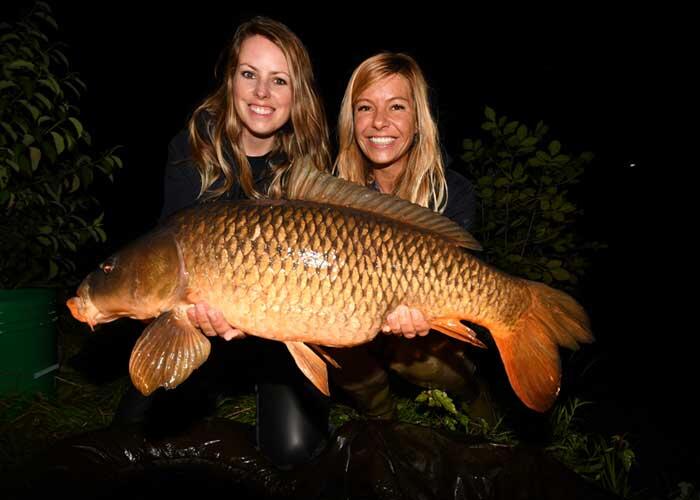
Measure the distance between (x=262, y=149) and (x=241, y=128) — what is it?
0.11m

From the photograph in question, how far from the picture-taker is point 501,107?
916cm

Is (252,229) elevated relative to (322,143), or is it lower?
lower

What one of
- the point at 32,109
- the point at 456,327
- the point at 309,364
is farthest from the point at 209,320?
the point at 32,109

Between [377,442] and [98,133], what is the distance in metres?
9.74

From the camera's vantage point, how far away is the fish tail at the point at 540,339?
130 centimetres

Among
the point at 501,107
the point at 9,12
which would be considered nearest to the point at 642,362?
the point at 9,12

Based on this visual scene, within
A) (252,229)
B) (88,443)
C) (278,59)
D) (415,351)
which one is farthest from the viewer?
(415,351)

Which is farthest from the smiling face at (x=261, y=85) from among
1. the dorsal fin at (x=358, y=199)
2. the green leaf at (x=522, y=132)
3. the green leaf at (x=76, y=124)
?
the green leaf at (x=522, y=132)

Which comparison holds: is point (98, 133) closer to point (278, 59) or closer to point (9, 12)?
point (9, 12)

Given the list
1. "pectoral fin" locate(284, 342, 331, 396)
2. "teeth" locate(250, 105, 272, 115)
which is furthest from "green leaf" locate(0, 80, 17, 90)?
"pectoral fin" locate(284, 342, 331, 396)

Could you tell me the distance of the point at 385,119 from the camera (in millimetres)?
1723

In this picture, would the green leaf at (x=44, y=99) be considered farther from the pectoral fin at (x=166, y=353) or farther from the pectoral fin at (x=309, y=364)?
the pectoral fin at (x=309, y=364)

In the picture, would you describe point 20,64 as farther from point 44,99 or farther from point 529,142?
point 529,142

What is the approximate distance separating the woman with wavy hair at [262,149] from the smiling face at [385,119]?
169 mm
